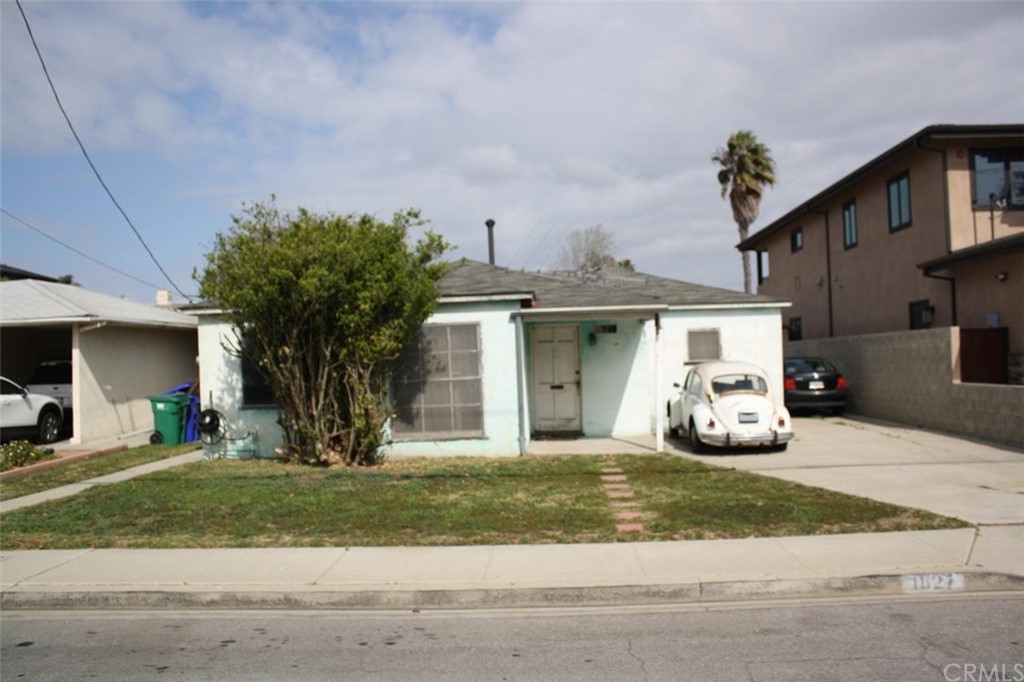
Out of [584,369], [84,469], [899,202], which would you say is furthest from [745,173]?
[84,469]

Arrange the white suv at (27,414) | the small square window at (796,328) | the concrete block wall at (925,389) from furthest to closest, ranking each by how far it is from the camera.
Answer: the small square window at (796,328)
the white suv at (27,414)
the concrete block wall at (925,389)

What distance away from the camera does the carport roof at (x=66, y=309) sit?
16312mm

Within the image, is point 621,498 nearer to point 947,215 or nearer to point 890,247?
point 947,215

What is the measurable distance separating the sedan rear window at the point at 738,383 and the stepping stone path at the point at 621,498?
294cm

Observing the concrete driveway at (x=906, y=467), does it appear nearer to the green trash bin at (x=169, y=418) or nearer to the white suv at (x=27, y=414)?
the green trash bin at (x=169, y=418)

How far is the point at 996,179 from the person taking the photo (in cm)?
1806

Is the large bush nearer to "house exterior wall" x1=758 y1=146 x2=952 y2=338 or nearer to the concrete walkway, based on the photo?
the concrete walkway

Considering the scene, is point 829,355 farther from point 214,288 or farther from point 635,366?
point 214,288

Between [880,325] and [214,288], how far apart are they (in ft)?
58.6

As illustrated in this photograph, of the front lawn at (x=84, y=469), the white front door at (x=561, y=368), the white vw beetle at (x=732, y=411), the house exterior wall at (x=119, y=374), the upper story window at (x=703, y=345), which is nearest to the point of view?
the front lawn at (x=84, y=469)

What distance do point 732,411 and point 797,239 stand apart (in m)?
17.1

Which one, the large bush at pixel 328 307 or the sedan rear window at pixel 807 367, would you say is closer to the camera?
the large bush at pixel 328 307

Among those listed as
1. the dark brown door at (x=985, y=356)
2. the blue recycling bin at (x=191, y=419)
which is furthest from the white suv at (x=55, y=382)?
the dark brown door at (x=985, y=356)

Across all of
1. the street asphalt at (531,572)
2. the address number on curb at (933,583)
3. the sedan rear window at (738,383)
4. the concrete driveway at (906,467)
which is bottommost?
the address number on curb at (933,583)
